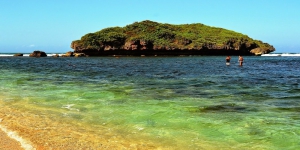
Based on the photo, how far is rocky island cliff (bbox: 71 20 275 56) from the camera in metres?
130

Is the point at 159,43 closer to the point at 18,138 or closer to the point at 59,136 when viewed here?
the point at 59,136

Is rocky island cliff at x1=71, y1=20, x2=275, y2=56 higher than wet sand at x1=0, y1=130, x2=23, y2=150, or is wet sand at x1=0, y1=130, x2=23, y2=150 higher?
rocky island cliff at x1=71, y1=20, x2=275, y2=56

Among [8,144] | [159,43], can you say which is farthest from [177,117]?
[159,43]

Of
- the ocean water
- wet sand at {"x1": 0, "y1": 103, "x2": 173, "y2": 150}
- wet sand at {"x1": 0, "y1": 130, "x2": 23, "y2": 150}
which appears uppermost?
wet sand at {"x1": 0, "y1": 130, "x2": 23, "y2": 150}

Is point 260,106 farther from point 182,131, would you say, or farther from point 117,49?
point 117,49

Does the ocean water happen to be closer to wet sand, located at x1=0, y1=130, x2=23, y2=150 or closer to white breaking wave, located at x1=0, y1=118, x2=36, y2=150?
white breaking wave, located at x1=0, y1=118, x2=36, y2=150

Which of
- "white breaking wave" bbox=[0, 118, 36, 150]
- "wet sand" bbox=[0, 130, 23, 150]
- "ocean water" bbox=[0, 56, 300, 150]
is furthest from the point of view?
"ocean water" bbox=[0, 56, 300, 150]

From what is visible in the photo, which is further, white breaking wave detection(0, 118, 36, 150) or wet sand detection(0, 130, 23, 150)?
white breaking wave detection(0, 118, 36, 150)

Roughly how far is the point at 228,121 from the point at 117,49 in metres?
123

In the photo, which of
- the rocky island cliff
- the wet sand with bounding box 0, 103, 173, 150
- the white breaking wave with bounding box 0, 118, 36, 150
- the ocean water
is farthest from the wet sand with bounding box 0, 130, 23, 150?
the rocky island cliff

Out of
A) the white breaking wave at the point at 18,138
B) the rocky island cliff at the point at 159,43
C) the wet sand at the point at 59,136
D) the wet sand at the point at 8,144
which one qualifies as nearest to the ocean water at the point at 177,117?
the wet sand at the point at 59,136

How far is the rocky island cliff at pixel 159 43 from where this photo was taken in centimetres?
13050

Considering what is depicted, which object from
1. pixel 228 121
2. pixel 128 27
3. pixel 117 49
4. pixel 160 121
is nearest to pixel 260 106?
pixel 228 121

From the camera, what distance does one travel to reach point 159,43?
133 m
